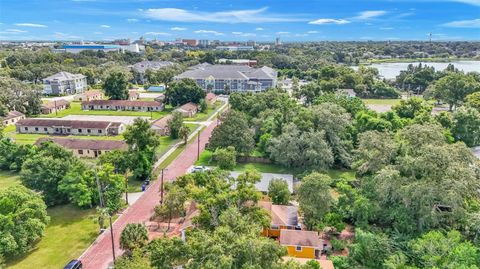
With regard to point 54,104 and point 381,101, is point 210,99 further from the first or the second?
point 381,101

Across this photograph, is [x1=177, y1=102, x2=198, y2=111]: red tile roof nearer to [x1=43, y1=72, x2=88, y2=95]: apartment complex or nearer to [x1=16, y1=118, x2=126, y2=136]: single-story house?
[x1=16, y1=118, x2=126, y2=136]: single-story house

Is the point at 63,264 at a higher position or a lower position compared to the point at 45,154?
lower

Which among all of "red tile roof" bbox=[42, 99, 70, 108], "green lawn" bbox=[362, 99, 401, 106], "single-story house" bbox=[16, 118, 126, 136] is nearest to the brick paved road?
"single-story house" bbox=[16, 118, 126, 136]

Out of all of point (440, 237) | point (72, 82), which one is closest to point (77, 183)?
point (440, 237)

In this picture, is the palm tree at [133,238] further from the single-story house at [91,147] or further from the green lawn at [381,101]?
the green lawn at [381,101]

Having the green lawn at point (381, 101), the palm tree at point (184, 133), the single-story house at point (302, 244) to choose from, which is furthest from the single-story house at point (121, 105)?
the single-story house at point (302, 244)

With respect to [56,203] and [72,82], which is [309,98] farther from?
[72,82]

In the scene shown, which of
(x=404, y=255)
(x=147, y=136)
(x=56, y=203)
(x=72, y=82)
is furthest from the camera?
(x=72, y=82)
